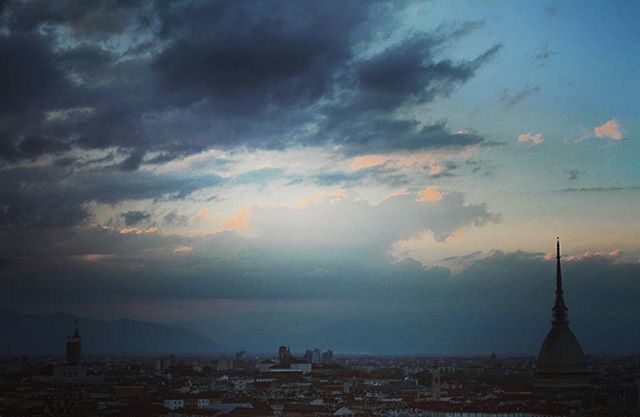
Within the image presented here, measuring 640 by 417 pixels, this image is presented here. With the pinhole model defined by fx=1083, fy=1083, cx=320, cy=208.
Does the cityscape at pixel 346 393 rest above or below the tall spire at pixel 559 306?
below

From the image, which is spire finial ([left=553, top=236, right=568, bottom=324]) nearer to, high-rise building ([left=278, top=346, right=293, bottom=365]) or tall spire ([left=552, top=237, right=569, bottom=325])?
tall spire ([left=552, top=237, right=569, bottom=325])

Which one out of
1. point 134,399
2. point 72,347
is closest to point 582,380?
point 134,399

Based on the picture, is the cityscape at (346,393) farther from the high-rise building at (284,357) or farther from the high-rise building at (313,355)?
the high-rise building at (313,355)

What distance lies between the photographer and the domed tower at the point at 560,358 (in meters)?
60.6

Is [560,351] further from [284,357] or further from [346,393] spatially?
[284,357]

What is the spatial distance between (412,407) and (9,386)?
27.7 metres

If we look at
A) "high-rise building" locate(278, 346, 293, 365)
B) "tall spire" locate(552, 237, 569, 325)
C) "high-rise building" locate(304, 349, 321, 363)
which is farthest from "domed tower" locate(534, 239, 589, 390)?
"high-rise building" locate(304, 349, 321, 363)

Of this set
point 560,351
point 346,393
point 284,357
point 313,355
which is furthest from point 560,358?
point 313,355

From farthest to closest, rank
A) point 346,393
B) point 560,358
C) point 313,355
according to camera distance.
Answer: point 313,355 < point 346,393 < point 560,358

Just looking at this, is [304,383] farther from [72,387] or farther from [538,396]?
[538,396]

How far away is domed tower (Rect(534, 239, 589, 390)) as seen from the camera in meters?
60.6

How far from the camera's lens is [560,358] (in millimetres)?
61594

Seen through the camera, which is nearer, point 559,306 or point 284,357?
point 559,306

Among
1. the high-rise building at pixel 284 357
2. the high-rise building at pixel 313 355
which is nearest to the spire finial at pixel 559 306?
the high-rise building at pixel 284 357
